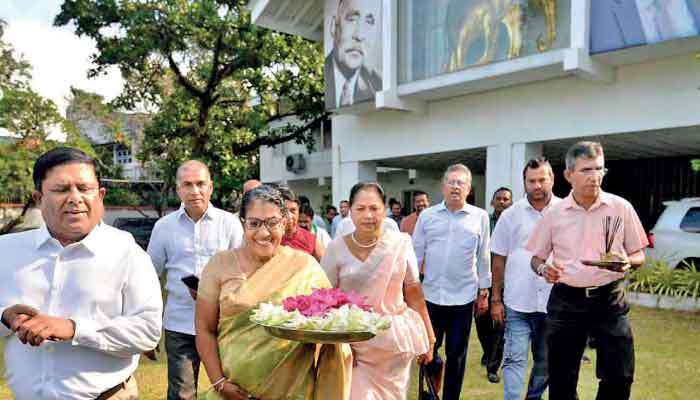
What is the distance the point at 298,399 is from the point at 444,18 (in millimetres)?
9632

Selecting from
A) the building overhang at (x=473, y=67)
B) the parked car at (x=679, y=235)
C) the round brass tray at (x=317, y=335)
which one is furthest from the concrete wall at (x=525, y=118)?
the round brass tray at (x=317, y=335)

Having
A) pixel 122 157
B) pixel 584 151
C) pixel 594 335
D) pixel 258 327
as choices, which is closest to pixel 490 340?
pixel 594 335

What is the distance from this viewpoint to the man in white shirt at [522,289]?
3.92 metres

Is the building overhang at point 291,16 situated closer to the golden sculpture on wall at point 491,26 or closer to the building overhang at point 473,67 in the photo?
the building overhang at point 473,67

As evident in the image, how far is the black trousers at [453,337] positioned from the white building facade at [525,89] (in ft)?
17.3

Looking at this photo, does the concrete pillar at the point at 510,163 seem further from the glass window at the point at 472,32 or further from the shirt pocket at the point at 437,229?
the shirt pocket at the point at 437,229

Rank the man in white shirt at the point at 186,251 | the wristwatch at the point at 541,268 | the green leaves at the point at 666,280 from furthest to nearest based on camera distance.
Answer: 1. the green leaves at the point at 666,280
2. the man in white shirt at the point at 186,251
3. the wristwatch at the point at 541,268

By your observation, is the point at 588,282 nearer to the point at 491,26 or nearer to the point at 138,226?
the point at 491,26

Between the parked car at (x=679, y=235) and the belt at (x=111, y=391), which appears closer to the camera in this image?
the belt at (x=111, y=391)

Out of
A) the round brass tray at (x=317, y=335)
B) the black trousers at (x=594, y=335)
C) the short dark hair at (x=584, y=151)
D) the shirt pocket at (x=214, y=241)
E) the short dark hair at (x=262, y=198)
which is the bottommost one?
the black trousers at (x=594, y=335)

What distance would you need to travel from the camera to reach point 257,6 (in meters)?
13.0

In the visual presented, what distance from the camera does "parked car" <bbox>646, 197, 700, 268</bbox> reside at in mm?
8375

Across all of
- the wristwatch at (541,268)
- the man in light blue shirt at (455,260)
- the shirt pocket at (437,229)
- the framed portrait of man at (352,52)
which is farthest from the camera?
the framed portrait of man at (352,52)

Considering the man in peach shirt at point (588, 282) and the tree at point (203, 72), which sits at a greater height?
the tree at point (203, 72)
